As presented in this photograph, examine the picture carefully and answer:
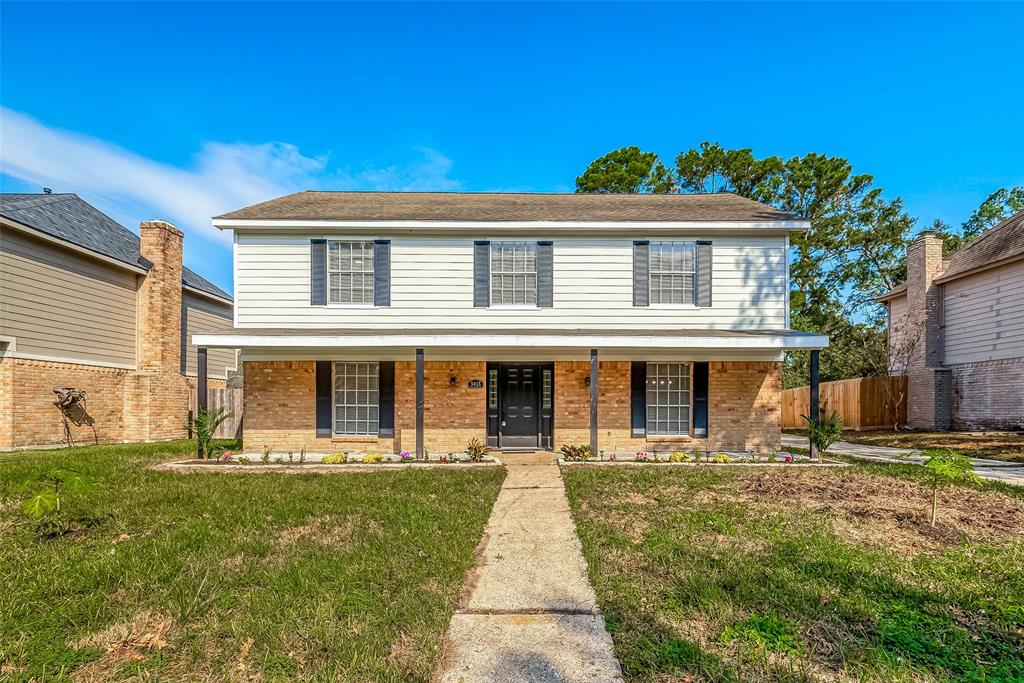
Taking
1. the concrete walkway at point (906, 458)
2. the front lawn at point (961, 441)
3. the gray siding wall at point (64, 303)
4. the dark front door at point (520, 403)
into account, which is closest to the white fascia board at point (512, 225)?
the dark front door at point (520, 403)

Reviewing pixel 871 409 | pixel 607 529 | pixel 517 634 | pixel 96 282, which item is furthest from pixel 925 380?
pixel 96 282

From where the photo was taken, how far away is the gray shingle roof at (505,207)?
11.2m

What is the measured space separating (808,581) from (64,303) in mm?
16446

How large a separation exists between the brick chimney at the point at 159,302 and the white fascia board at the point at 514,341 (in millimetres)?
6086

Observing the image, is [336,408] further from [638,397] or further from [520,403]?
[638,397]

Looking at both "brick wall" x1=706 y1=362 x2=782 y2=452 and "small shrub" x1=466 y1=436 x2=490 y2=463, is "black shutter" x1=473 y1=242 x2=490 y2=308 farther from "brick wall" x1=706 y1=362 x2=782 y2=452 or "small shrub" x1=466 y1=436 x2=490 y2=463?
"brick wall" x1=706 y1=362 x2=782 y2=452

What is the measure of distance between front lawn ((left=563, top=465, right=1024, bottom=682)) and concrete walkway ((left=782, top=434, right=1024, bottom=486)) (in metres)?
1.51

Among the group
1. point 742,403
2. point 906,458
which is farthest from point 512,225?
point 906,458

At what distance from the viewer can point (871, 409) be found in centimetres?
1788

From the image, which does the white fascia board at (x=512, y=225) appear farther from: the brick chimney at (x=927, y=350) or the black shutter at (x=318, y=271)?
the brick chimney at (x=927, y=350)

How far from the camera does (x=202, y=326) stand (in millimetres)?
16906

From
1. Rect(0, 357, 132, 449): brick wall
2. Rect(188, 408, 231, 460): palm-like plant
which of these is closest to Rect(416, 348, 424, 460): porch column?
Rect(188, 408, 231, 460): palm-like plant

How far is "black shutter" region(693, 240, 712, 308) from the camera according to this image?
1112cm

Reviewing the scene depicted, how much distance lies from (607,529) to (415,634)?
2.78 m
